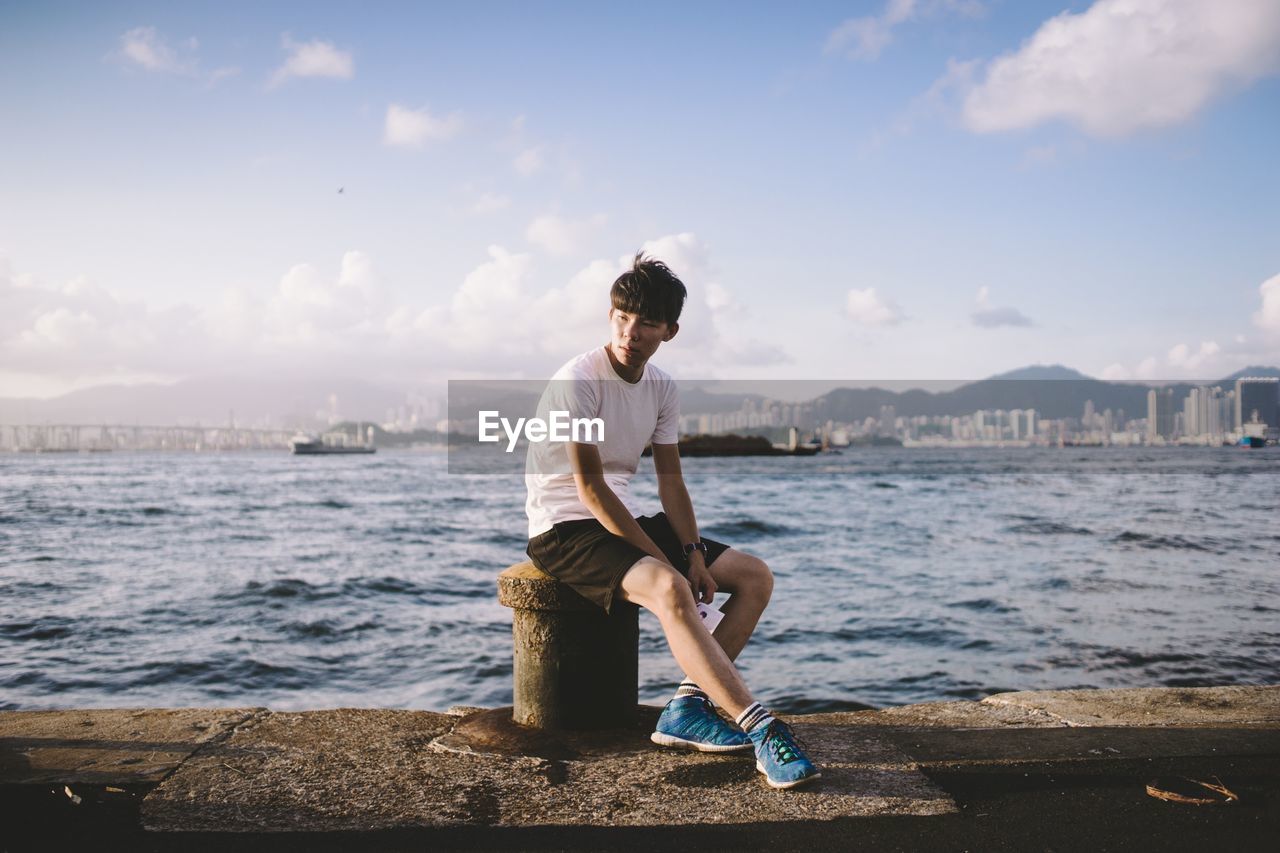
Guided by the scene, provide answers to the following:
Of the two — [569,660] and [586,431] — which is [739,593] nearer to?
[569,660]


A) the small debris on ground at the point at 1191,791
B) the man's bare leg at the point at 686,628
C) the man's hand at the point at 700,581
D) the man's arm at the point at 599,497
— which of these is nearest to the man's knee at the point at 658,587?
the man's bare leg at the point at 686,628

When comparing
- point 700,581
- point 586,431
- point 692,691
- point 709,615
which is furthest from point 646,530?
point 692,691

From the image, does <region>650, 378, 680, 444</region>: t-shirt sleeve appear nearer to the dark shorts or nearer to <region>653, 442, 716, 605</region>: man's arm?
<region>653, 442, 716, 605</region>: man's arm

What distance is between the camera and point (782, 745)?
119 inches

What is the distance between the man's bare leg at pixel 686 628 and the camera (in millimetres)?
3219

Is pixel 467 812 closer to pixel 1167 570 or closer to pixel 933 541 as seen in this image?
pixel 1167 570

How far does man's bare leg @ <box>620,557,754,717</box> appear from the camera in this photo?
3.22m

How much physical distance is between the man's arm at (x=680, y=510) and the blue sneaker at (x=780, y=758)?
0.57m

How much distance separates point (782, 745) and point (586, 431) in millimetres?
1277

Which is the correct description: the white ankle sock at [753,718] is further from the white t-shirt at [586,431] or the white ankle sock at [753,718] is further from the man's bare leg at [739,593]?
the white t-shirt at [586,431]

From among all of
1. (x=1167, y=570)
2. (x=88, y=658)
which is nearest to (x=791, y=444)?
(x=1167, y=570)

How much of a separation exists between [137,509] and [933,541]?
70.6ft

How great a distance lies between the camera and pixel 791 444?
110312 mm

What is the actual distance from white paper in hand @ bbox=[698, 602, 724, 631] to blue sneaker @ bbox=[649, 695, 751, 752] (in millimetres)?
281
